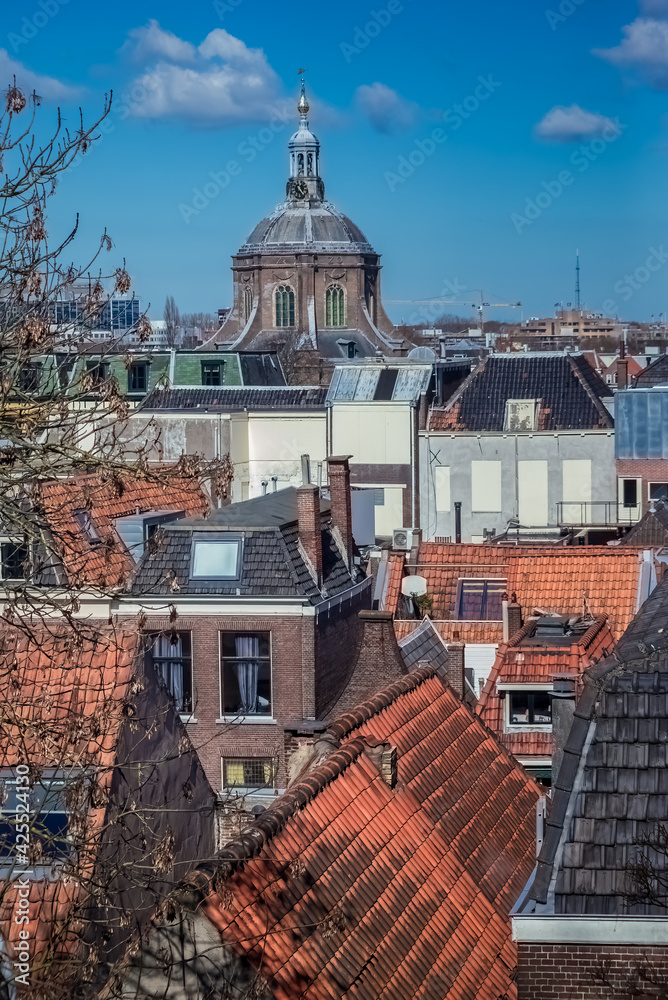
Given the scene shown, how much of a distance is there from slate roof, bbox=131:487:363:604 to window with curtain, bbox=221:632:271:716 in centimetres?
72

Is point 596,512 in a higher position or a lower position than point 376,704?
higher

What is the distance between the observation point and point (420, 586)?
1092 inches

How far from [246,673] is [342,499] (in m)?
3.98

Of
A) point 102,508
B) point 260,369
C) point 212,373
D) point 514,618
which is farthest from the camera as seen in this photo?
point 260,369

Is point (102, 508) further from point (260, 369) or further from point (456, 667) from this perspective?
point (260, 369)

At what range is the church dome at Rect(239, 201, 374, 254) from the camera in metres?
94.9

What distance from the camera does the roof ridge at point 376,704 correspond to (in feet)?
43.8

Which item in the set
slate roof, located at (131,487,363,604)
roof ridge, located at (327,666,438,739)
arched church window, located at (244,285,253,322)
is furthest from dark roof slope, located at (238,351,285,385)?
roof ridge, located at (327,666,438,739)

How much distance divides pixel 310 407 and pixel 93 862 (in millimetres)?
46290

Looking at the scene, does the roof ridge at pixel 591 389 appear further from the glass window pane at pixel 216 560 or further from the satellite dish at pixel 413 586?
the glass window pane at pixel 216 560

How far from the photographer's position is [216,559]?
2250cm

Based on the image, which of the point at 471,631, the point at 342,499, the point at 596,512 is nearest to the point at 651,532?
the point at 471,631

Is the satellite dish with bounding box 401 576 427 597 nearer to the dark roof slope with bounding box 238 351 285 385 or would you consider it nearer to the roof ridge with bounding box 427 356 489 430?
the roof ridge with bounding box 427 356 489 430

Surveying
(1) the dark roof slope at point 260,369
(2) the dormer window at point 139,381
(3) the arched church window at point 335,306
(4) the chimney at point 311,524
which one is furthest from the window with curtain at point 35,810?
(3) the arched church window at point 335,306
